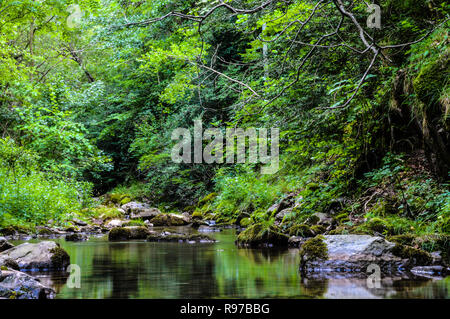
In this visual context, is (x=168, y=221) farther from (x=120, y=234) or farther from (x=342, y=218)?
(x=342, y=218)

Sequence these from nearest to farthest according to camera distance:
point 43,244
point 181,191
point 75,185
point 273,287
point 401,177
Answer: point 273,287 → point 43,244 → point 401,177 → point 75,185 → point 181,191

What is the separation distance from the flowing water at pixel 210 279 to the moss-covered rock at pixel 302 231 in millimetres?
909

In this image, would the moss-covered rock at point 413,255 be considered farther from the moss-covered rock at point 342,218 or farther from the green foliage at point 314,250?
→ the moss-covered rock at point 342,218

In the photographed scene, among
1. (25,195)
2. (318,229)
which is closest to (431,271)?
(318,229)

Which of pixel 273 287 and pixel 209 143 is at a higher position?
pixel 209 143

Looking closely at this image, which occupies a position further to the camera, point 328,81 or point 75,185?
point 75,185

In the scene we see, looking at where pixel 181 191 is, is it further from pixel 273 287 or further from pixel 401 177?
pixel 273 287

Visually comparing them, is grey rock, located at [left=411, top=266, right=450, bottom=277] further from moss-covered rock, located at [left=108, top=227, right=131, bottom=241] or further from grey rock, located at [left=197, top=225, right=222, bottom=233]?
grey rock, located at [left=197, top=225, right=222, bottom=233]

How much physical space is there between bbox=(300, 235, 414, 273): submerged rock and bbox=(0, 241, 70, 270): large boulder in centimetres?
280

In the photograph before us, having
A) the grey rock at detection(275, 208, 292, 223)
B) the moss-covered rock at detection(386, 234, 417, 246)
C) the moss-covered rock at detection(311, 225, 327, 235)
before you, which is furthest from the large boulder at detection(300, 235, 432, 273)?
the grey rock at detection(275, 208, 292, 223)

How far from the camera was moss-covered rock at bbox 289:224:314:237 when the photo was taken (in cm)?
736

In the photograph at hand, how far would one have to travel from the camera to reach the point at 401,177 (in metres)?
7.00

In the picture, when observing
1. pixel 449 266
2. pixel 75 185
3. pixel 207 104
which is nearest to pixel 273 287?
pixel 449 266
